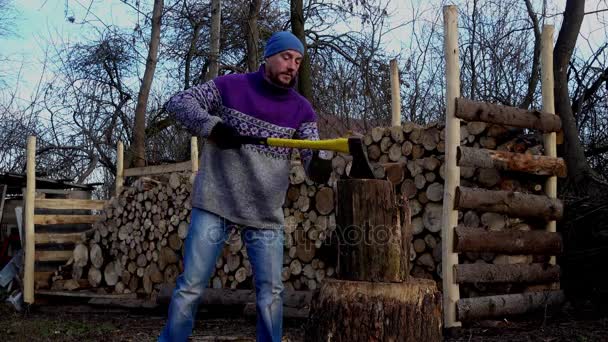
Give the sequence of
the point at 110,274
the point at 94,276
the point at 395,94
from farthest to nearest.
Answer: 1. the point at 94,276
2. the point at 110,274
3. the point at 395,94

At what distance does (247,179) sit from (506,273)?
2709 mm

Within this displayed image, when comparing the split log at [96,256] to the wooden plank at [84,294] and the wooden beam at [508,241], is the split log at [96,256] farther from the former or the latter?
the wooden beam at [508,241]

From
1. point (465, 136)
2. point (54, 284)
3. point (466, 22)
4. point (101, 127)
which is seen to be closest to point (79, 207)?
point (54, 284)

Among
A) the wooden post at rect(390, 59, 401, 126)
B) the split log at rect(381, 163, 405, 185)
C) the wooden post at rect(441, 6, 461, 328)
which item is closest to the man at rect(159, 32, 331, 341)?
the wooden post at rect(441, 6, 461, 328)

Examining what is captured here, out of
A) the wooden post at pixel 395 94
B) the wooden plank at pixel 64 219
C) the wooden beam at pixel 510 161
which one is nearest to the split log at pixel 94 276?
the wooden plank at pixel 64 219

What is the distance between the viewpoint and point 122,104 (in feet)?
46.5

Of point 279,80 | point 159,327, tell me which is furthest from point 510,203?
point 159,327

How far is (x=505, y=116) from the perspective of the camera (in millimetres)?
5094

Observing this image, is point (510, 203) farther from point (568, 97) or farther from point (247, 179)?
point (247, 179)

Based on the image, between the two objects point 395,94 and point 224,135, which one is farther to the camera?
point 395,94

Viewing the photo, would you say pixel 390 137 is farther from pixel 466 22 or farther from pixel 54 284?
pixel 466 22

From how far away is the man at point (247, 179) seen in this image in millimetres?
3186

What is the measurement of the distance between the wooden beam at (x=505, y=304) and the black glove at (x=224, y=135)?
95.9 inches

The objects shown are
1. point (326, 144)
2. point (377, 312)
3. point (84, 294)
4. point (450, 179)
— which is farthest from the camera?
point (84, 294)
